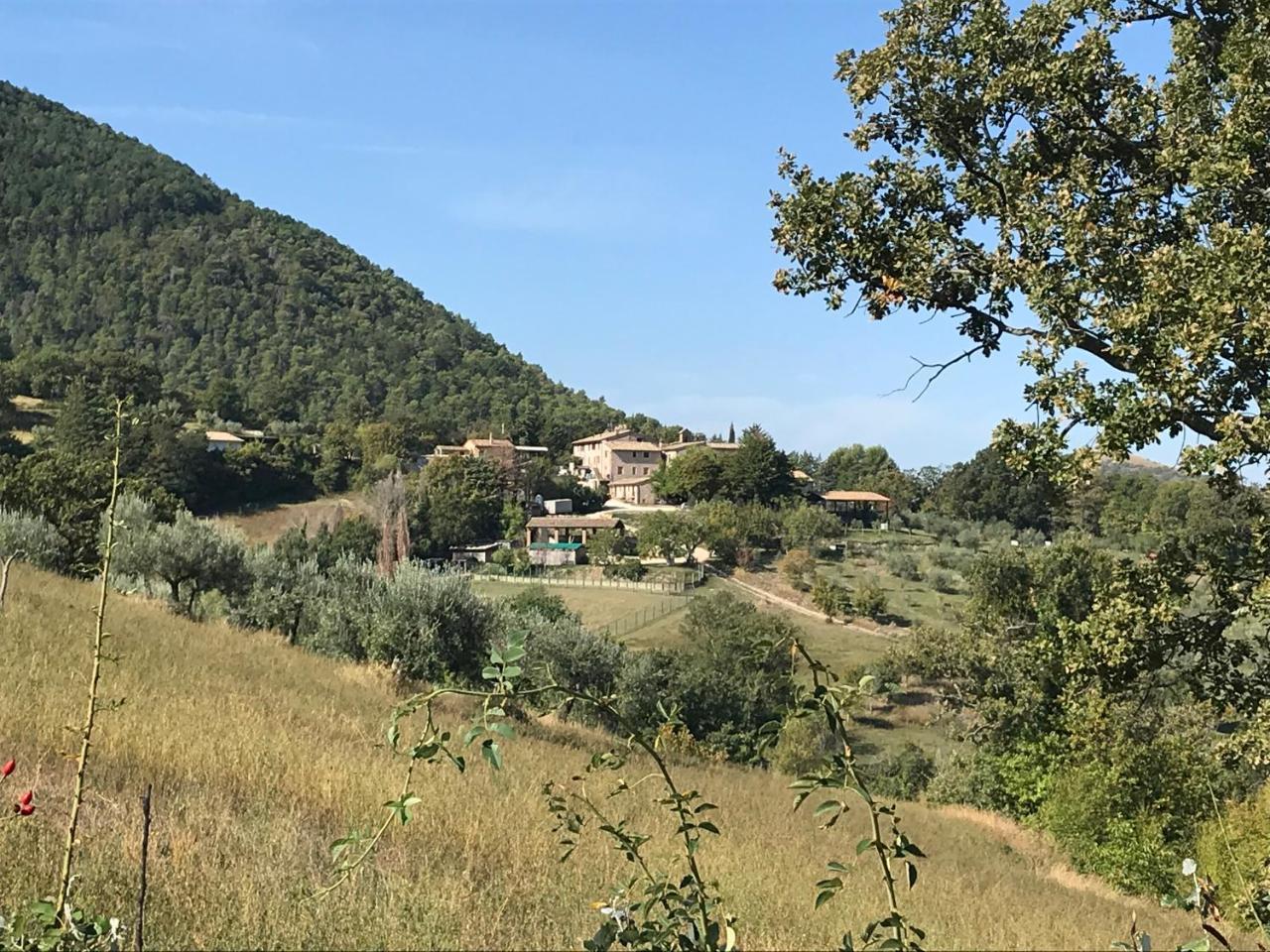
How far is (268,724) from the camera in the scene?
30.6ft

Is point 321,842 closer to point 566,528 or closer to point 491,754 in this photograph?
point 491,754

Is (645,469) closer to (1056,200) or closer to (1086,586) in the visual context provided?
(1086,586)

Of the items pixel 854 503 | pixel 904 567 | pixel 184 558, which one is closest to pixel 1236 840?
pixel 184 558

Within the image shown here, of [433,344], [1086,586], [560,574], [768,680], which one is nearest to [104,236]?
[433,344]

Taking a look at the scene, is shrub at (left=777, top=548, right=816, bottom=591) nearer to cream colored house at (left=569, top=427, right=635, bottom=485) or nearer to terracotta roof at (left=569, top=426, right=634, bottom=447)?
cream colored house at (left=569, top=427, right=635, bottom=485)

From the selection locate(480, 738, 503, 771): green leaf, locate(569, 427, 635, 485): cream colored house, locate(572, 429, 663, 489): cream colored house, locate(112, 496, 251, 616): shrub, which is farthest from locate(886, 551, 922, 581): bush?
locate(480, 738, 503, 771): green leaf

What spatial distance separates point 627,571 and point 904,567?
68.0 ft

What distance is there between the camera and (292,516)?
77.0 m

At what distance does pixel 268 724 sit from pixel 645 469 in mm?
107303

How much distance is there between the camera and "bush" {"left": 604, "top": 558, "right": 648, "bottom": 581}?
6862 cm

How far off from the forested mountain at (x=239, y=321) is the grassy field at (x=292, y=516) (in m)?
31.9

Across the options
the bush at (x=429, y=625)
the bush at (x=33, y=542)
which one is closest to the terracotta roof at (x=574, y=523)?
the bush at (x=33, y=542)

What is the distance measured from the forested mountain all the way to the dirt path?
54889 mm

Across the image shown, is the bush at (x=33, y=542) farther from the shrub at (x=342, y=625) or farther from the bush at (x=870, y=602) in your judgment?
the bush at (x=870, y=602)
